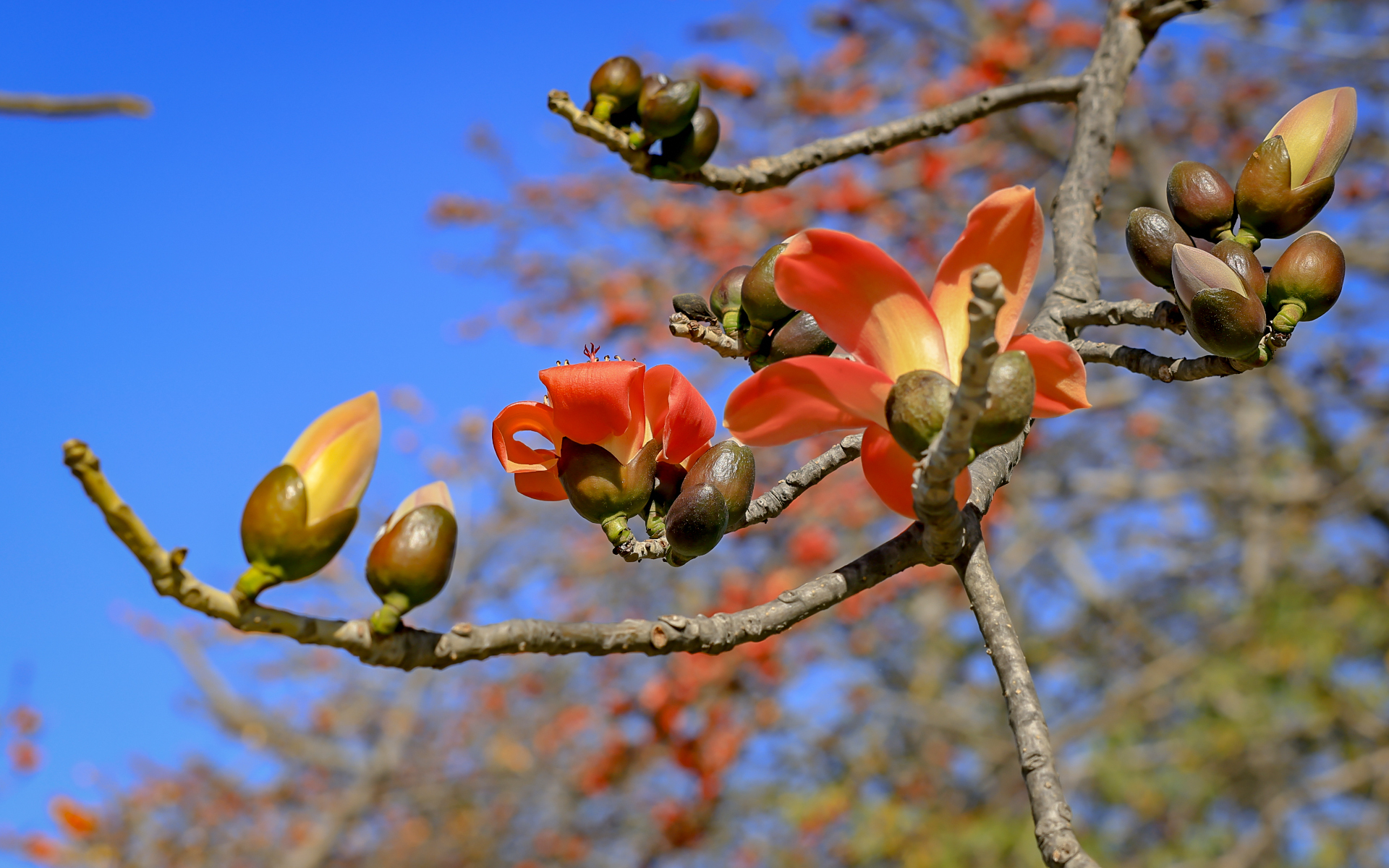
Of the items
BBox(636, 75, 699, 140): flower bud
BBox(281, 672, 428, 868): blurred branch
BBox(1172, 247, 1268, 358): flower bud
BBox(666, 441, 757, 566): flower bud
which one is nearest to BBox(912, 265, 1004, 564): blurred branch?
BBox(666, 441, 757, 566): flower bud

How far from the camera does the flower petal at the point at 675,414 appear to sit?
0.74 meters

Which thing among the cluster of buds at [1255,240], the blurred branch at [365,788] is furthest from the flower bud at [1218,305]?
the blurred branch at [365,788]

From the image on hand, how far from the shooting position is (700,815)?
4250 millimetres

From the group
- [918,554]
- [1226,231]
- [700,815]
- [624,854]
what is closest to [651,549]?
[918,554]

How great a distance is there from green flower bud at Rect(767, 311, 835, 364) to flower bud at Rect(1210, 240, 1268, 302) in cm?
32

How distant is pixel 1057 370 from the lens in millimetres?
600

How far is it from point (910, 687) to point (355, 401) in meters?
5.15

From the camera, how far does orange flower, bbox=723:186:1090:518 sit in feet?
1.92

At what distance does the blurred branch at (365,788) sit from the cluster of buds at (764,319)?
645cm

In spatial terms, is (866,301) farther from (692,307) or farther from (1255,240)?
(1255,240)

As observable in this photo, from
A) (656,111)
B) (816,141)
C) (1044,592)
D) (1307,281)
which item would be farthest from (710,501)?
(1044,592)

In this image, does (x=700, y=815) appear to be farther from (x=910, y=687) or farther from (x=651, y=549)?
(x=651, y=549)

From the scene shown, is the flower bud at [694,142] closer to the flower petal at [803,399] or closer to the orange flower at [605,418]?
the orange flower at [605,418]

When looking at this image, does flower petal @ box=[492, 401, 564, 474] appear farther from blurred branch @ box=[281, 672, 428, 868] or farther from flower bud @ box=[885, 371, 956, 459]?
blurred branch @ box=[281, 672, 428, 868]
